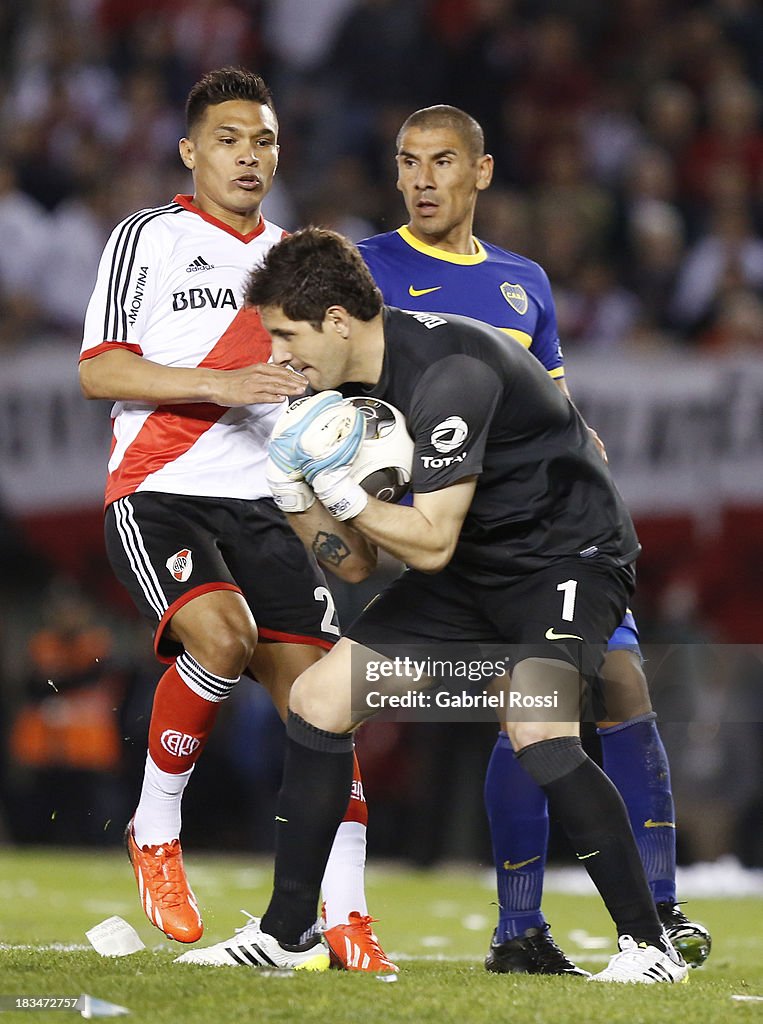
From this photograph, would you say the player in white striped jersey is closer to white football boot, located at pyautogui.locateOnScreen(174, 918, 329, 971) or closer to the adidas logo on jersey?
the adidas logo on jersey

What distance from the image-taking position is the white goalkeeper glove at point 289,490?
4.32 meters

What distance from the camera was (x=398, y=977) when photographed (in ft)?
14.7

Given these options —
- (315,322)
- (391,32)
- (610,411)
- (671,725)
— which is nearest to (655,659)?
(671,725)

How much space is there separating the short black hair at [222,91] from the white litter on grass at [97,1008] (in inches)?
110

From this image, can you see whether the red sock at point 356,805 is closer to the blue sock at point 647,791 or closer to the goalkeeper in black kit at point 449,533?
the goalkeeper in black kit at point 449,533

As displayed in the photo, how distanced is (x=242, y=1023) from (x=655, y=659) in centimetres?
738

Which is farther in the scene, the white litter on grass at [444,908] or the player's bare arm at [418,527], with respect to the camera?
the white litter on grass at [444,908]

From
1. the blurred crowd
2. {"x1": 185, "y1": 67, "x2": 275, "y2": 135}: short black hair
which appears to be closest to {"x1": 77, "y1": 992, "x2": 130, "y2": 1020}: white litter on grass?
{"x1": 185, "y1": 67, "x2": 275, "y2": 135}: short black hair

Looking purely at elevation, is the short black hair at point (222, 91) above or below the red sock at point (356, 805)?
above

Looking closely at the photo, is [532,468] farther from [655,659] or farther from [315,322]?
[655,659]

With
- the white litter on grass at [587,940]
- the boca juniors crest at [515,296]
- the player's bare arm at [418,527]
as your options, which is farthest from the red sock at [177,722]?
the white litter on grass at [587,940]

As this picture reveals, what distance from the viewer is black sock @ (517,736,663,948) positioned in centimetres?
430

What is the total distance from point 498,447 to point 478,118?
9.12 m

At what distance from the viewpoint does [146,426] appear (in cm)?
523
